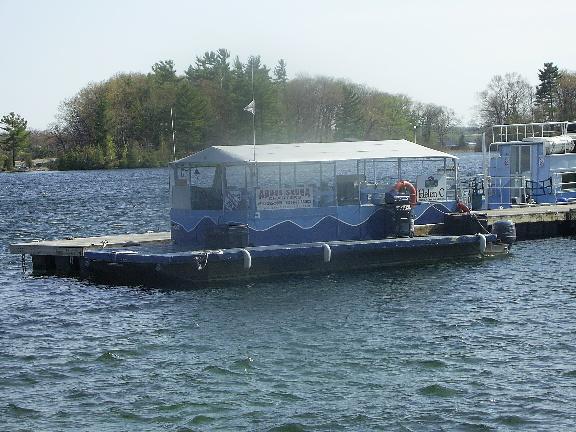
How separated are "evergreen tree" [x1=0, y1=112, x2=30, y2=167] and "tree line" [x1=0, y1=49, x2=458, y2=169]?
7.76m

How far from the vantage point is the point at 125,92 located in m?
132

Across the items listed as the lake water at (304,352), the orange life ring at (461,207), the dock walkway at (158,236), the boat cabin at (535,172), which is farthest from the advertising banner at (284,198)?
the boat cabin at (535,172)

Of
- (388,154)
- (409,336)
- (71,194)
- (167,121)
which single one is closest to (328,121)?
(167,121)

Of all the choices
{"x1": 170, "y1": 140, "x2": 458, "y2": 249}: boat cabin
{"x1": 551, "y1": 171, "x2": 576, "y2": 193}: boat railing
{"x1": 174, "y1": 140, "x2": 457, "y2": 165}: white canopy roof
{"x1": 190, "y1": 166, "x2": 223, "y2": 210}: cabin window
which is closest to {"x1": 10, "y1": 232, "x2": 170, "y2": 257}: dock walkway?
{"x1": 170, "y1": 140, "x2": 458, "y2": 249}: boat cabin

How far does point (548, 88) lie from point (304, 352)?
12097 centimetres

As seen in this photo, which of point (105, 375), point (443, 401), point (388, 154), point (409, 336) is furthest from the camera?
point (388, 154)

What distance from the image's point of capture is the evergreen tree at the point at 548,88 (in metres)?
132

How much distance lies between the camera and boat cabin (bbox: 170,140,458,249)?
91.6ft

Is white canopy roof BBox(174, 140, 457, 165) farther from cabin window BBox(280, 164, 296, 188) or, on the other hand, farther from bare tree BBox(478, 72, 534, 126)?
bare tree BBox(478, 72, 534, 126)

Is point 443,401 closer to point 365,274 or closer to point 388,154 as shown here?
point 365,274

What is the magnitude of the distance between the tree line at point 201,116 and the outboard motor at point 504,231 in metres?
90.4

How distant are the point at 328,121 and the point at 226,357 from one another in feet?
386

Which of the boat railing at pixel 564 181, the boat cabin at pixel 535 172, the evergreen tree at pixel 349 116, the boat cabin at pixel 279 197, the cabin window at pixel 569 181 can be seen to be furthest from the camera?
the evergreen tree at pixel 349 116

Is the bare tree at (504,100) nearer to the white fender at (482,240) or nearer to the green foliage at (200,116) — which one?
the green foliage at (200,116)
